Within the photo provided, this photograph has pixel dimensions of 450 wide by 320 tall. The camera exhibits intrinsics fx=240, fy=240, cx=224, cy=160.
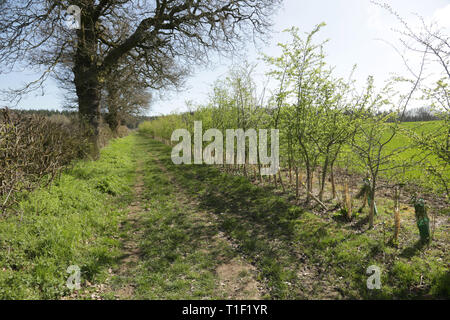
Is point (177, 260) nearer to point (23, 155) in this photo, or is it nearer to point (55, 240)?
point (55, 240)

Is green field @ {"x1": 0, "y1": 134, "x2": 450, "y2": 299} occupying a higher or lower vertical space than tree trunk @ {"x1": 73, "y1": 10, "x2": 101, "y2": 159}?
lower

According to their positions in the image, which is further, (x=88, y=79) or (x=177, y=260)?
(x=88, y=79)

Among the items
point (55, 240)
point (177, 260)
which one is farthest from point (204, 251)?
point (55, 240)

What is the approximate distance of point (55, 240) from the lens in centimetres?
452

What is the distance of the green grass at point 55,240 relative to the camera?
3592 mm

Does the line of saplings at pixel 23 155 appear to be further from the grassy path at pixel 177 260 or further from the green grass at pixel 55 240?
the grassy path at pixel 177 260

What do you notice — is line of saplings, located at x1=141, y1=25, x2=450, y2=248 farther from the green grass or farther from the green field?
the green grass

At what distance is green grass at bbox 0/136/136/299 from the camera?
11.8 ft

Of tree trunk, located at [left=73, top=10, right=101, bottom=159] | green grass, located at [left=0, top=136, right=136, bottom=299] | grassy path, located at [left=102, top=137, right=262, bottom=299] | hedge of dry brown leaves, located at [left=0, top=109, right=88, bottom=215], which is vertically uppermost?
tree trunk, located at [left=73, top=10, right=101, bottom=159]

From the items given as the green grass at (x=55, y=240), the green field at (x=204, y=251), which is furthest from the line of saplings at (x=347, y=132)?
the green grass at (x=55, y=240)

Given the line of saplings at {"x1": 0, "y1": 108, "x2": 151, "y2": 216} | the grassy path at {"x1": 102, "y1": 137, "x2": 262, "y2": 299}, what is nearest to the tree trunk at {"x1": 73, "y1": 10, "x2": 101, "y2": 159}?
the line of saplings at {"x1": 0, "y1": 108, "x2": 151, "y2": 216}
